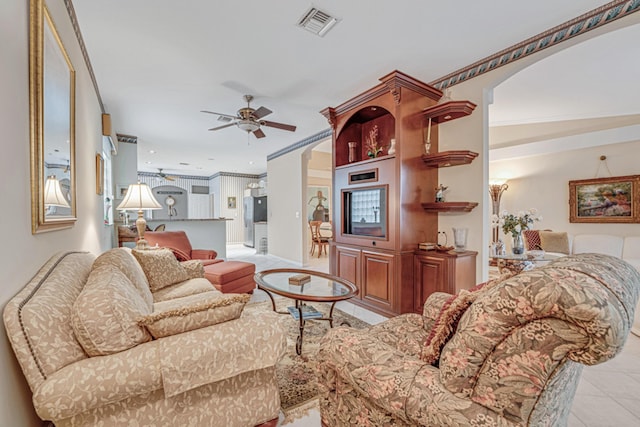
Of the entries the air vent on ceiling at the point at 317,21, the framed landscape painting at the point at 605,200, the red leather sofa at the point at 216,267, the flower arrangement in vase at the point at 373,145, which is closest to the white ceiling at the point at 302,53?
the air vent on ceiling at the point at 317,21

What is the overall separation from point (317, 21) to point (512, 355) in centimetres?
248

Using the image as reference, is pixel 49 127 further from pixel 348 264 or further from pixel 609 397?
pixel 609 397

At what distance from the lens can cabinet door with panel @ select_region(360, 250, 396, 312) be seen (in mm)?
3025

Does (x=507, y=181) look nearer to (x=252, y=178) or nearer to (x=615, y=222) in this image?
(x=615, y=222)

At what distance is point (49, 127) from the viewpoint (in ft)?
4.97

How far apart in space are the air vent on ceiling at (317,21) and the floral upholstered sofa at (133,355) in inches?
83.6

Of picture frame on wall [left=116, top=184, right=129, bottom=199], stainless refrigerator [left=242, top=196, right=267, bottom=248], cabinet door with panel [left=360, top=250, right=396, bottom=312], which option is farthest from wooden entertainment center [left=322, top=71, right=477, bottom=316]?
stainless refrigerator [left=242, top=196, right=267, bottom=248]

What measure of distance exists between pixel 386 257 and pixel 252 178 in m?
8.60

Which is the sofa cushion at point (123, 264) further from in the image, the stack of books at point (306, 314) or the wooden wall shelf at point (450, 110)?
the wooden wall shelf at point (450, 110)

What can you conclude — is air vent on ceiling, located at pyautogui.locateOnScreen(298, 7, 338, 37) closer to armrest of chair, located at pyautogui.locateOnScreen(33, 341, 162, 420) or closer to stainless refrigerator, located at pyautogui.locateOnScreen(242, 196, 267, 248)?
armrest of chair, located at pyautogui.locateOnScreen(33, 341, 162, 420)

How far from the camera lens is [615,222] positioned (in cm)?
434

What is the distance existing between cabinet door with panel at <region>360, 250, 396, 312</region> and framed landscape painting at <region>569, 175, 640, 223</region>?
3.96 meters

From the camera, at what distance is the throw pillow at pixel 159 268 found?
8.27 feet

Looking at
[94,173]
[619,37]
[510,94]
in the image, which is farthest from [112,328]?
[510,94]
